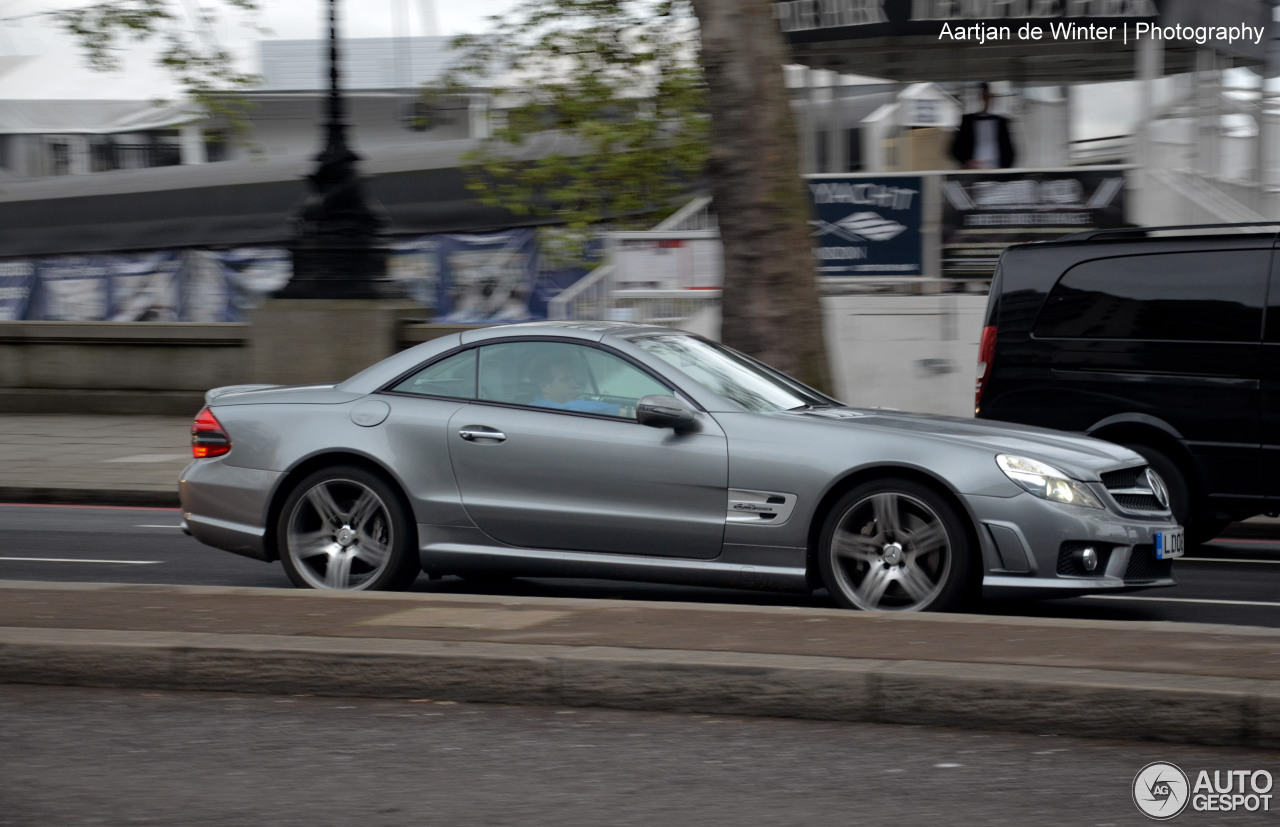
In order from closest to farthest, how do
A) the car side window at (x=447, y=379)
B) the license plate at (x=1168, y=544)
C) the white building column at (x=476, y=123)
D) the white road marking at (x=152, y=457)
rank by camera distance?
the license plate at (x=1168, y=544) → the car side window at (x=447, y=379) → the white road marking at (x=152, y=457) → the white building column at (x=476, y=123)

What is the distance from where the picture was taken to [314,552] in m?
7.73

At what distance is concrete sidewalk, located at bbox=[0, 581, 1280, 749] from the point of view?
15.8 ft

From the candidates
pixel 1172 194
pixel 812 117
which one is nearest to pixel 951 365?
pixel 1172 194

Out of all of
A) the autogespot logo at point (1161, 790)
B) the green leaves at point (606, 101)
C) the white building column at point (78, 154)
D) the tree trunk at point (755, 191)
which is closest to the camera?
the autogespot logo at point (1161, 790)

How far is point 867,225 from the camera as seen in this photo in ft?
55.2

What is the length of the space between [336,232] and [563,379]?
10.2m

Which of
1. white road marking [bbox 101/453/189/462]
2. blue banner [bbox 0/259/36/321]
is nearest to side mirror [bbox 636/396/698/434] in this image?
white road marking [bbox 101/453/189/462]

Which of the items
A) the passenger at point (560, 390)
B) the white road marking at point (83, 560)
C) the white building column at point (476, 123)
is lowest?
the white road marking at point (83, 560)

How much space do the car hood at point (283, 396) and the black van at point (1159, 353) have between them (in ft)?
14.5

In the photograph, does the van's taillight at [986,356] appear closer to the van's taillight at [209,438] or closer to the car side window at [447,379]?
the car side window at [447,379]

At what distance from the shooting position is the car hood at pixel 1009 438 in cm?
697

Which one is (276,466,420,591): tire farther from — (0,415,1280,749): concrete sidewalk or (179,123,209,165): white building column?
(179,123,209,165): white building column

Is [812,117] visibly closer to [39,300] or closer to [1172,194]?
[1172,194]

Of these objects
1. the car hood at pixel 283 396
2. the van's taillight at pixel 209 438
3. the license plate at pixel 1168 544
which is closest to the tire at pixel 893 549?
the license plate at pixel 1168 544
